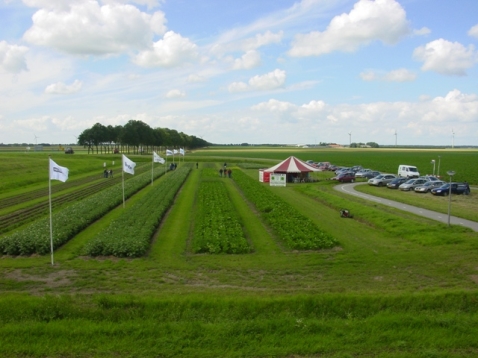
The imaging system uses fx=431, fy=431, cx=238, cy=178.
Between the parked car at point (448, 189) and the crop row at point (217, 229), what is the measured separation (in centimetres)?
2261

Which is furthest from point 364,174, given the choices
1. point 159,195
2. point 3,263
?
point 3,263

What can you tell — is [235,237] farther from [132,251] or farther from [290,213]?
[290,213]

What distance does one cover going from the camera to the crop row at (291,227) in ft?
69.8

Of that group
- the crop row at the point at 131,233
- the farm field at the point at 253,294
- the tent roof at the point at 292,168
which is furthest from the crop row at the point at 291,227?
the tent roof at the point at 292,168

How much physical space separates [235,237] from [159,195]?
57.4 ft

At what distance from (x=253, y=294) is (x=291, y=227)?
11.5 meters

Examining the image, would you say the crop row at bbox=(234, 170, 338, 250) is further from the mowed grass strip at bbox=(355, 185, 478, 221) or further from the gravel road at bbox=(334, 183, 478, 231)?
the mowed grass strip at bbox=(355, 185, 478, 221)

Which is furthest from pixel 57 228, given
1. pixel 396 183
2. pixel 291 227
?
pixel 396 183

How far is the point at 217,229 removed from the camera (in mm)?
24391

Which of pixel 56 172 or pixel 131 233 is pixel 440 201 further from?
pixel 56 172

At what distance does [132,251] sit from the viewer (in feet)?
63.0

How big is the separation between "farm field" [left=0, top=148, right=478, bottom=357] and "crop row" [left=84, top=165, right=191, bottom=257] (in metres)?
0.31

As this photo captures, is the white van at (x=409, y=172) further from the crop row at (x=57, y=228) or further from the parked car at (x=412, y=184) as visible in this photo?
the crop row at (x=57, y=228)

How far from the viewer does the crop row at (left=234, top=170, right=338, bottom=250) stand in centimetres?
2128
